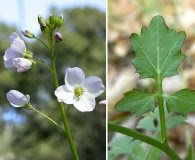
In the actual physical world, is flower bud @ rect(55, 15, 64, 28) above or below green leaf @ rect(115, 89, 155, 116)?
above

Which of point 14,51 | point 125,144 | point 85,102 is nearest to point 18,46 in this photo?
point 14,51

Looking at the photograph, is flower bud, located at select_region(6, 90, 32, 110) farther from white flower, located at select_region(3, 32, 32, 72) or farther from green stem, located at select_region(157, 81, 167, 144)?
green stem, located at select_region(157, 81, 167, 144)

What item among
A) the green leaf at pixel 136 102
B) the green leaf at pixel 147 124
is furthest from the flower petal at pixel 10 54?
the green leaf at pixel 147 124

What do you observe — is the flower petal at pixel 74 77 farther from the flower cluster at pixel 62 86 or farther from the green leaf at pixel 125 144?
the green leaf at pixel 125 144

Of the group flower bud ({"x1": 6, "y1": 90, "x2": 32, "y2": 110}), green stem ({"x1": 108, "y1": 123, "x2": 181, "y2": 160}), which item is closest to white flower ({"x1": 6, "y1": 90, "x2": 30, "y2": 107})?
flower bud ({"x1": 6, "y1": 90, "x2": 32, "y2": 110})

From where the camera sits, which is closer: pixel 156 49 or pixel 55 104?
pixel 156 49

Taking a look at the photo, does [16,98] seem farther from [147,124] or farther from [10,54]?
[147,124]
